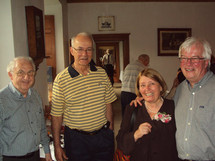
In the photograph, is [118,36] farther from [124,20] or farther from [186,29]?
[186,29]

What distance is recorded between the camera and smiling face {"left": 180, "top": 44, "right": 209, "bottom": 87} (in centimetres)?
137

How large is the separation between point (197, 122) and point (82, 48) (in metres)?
1.01

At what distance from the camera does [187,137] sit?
1.33 m

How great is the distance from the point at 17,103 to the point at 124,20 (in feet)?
17.7

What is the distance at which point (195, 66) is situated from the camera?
1366 millimetres

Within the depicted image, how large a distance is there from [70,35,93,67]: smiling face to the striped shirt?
0.10 m

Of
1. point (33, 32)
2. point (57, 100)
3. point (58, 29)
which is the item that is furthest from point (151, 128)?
point (58, 29)

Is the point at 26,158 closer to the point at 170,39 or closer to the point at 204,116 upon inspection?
the point at 204,116

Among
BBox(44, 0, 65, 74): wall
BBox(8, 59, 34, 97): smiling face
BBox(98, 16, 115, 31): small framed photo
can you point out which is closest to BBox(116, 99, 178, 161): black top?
BBox(8, 59, 34, 97): smiling face

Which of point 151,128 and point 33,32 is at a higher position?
point 33,32

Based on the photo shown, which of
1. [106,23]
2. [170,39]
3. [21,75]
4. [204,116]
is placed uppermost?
[106,23]

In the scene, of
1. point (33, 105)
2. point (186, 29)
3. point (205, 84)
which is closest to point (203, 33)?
point (186, 29)

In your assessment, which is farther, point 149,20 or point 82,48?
point 149,20

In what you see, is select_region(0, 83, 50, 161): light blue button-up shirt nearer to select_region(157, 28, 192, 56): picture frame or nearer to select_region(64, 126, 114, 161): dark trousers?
select_region(64, 126, 114, 161): dark trousers
